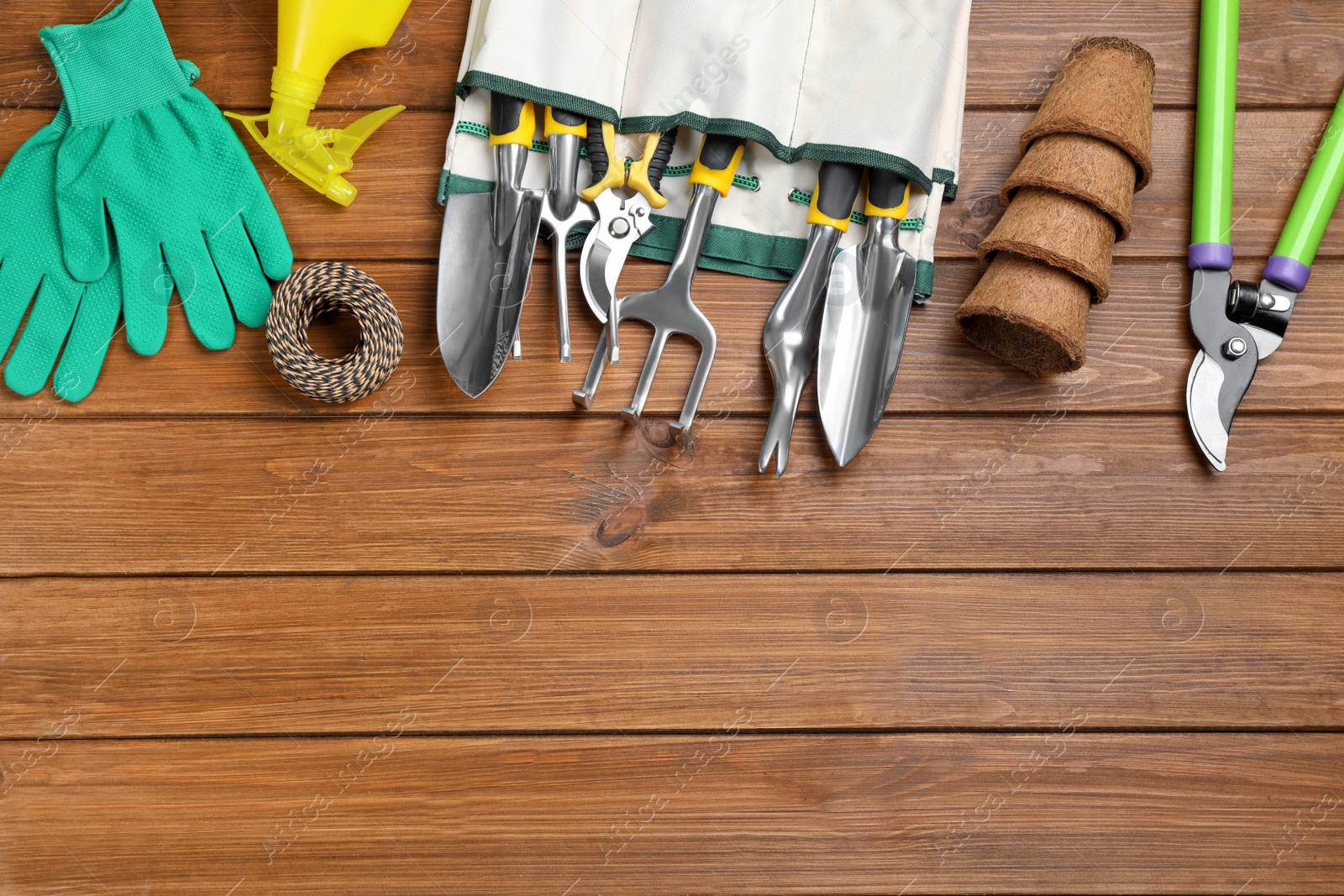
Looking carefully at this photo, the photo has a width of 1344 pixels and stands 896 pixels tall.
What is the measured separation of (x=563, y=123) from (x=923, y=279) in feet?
1.21

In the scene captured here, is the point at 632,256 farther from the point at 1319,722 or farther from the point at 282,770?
the point at 1319,722

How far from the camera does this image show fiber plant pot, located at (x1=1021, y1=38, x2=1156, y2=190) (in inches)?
29.9

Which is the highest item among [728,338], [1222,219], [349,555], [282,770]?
[1222,219]

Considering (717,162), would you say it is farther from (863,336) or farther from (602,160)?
(863,336)

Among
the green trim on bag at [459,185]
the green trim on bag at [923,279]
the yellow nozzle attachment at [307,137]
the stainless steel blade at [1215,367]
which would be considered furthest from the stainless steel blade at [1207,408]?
the yellow nozzle attachment at [307,137]

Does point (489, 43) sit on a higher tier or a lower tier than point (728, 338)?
higher

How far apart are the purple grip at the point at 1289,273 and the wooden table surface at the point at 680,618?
0.03 metres

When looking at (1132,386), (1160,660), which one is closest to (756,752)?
(1160,660)

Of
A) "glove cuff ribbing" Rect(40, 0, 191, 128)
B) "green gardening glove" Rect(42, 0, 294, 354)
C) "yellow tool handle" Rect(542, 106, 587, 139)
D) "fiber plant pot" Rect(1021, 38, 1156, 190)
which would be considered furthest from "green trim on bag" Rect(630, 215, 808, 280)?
"glove cuff ribbing" Rect(40, 0, 191, 128)

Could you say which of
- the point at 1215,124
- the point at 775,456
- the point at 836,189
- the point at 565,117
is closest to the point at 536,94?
the point at 565,117

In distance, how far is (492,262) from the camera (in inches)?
31.5

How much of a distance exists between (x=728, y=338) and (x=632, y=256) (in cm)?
12

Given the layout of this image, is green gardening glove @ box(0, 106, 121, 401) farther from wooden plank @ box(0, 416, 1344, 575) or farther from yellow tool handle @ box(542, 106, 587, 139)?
yellow tool handle @ box(542, 106, 587, 139)

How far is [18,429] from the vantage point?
0.82 m
